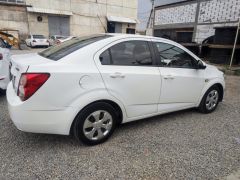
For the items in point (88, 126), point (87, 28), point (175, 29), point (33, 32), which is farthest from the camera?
point (87, 28)

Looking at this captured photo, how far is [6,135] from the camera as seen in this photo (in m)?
3.13

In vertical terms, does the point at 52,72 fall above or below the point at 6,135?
above

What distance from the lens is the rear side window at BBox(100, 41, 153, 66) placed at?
2.89 m

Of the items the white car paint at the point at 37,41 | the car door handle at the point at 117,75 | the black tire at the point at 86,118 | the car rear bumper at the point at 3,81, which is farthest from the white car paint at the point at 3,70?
the white car paint at the point at 37,41

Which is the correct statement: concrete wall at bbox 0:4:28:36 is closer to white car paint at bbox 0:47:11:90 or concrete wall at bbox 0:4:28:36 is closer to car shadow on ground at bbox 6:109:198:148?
white car paint at bbox 0:47:11:90

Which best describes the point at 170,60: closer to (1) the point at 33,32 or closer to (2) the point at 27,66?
(2) the point at 27,66

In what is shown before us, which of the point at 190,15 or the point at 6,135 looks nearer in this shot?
the point at 6,135

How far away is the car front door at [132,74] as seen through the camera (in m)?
2.84

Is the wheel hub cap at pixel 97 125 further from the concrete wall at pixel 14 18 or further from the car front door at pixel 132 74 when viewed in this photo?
the concrete wall at pixel 14 18

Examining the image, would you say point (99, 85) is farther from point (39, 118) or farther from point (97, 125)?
point (39, 118)

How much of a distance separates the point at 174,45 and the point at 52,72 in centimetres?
226

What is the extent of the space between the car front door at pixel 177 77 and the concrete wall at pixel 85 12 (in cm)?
2258

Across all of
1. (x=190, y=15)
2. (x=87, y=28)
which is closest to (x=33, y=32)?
(x=87, y=28)

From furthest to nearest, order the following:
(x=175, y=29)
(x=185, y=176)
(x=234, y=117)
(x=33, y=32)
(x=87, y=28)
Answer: (x=87, y=28) → (x=33, y=32) → (x=175, y=29) → (x=234, y=117) → (x=185, y=176)
